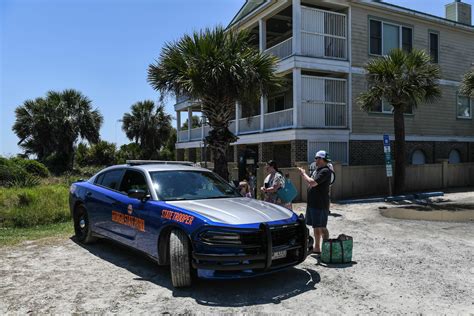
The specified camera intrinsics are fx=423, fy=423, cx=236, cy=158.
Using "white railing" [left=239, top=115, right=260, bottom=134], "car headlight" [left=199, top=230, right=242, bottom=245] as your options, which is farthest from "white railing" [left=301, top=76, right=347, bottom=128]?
"car headlight" [left=199, top=230, right=242, bottom=245]

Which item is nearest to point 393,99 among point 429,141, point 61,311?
point 429,141

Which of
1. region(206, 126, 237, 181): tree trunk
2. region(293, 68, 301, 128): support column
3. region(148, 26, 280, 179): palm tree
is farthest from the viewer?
region(293, 68, 301, 128): support column

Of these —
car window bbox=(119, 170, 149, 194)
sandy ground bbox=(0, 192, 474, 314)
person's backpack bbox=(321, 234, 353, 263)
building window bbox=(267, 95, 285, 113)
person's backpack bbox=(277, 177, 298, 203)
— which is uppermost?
building window bbox=(267, 95, 285, 113)

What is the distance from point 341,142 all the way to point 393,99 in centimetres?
310

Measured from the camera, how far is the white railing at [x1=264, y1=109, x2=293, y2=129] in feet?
58.0

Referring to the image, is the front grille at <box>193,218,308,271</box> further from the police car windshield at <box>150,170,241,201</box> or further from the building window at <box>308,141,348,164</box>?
the building window at <box>308,141,348,164</box>

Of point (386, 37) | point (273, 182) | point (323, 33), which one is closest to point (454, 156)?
point (386, 37)

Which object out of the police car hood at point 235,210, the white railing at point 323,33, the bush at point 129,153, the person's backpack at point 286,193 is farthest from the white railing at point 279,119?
the bush at point 129,153

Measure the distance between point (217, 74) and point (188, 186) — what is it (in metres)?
5.67

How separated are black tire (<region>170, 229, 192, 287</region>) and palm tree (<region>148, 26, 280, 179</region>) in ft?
22.5

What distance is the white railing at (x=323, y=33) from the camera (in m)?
17.3

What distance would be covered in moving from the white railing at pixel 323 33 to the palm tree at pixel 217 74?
578 centimetres

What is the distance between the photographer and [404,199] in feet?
51.1

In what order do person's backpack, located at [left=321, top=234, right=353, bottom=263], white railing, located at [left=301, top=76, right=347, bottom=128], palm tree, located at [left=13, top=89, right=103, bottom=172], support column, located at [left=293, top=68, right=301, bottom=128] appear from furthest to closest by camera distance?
palm tree, located at [left=13, top=89, right=103, bottom=172], white railing, located at [left=301, top=76, right=347, bottom=128], support column, located at [left=293, top=68, right=301, bottom=128], person's backpack, located at [left=321, top=234, right=353, bottom=263]
